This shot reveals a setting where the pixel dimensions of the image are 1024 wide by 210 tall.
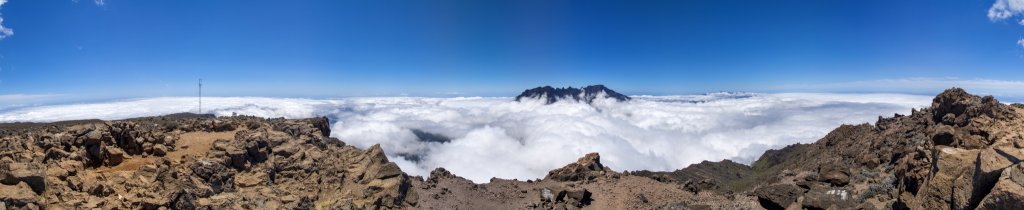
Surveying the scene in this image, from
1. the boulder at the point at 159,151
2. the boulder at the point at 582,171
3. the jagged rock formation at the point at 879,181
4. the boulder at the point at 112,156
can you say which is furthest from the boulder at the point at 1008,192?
the boulder at the point at 159,151

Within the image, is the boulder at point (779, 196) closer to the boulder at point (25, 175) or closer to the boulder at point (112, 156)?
the boulder at point (25, 175)

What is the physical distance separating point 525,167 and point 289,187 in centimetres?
12372

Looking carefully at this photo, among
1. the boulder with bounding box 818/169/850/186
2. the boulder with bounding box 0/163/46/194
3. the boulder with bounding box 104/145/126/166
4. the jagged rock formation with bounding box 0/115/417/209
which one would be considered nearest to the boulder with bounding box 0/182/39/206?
the jagged rock formation with bounding box 0/115/417/209

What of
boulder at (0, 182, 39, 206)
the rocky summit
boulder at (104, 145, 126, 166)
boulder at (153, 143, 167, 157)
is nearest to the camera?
boulder at (0, 182, 39, 206)

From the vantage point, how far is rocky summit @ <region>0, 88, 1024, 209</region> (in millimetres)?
13094

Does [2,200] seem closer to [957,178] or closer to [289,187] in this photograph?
[289,187]

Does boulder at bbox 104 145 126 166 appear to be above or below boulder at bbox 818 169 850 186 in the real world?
above

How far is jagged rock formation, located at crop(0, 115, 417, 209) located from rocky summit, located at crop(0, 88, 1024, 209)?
60mm

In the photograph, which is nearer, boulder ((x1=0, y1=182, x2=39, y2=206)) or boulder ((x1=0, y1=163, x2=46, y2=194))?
boulder ((x1=0, y1=182, x2=39, y2=206))

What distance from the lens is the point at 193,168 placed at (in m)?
19.8

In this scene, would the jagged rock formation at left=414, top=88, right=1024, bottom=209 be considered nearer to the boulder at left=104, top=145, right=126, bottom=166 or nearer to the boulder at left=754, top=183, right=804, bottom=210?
the boulder at left=754, top=183, right=804, bottom=210

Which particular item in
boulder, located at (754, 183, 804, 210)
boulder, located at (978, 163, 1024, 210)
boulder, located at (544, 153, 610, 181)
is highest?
boulder, located at (978, 163, 1024, 210)

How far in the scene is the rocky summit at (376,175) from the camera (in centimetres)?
1309

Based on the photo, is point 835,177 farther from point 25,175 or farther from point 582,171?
point 25,175
